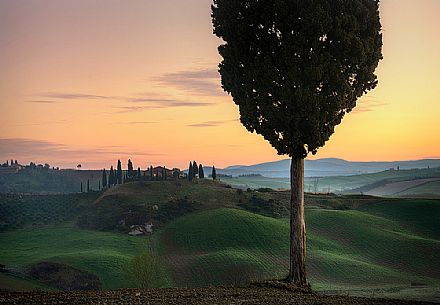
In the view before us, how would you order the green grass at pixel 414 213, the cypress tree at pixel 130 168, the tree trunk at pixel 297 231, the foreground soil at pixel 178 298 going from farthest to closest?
1. the cypress tree at pixel 130 168
2. the green grass at pixel 414 213
3. the tree trunk at pixel 297 231
4. the foreground soil at pixel 178 298

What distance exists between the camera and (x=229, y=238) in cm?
9812

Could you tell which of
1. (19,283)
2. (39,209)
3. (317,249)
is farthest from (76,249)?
(39,209)

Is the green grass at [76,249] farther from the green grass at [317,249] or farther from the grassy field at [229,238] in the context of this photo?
the green grass at [317,249]

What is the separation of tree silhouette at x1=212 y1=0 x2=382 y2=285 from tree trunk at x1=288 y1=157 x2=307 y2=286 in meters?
0.06

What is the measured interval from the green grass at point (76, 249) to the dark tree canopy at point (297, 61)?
43.3 metres

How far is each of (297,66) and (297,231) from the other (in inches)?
381

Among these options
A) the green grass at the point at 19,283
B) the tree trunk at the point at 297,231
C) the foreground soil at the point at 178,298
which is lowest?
the green grass at the point at 19,283

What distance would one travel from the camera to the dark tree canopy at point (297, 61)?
32094 mm

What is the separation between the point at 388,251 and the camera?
92.8 meters

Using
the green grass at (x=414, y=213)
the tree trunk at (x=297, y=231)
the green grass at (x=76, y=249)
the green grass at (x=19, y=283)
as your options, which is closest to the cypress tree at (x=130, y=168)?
the green grass at (x=76, y=249)

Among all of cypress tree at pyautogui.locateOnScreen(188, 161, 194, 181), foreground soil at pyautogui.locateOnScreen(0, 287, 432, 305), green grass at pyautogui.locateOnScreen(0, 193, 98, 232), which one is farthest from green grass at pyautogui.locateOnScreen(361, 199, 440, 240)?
foreground soil at pyautogui.locateOnScreen(0, 287, 432, 305)

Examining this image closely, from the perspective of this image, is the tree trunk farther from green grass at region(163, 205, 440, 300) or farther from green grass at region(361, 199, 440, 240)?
green grass at region(361, 199, 440, 240)

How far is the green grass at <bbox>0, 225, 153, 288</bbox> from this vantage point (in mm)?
79688

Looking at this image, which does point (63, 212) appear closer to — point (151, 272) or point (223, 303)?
point (151, 272)
